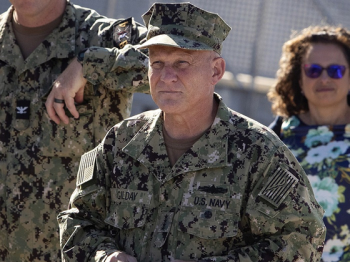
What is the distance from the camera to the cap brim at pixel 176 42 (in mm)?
3057

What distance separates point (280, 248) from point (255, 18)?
5.51 m

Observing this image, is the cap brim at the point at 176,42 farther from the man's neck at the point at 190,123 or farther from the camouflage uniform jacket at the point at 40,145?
the camouflage uniform jacket at the point at 40,145

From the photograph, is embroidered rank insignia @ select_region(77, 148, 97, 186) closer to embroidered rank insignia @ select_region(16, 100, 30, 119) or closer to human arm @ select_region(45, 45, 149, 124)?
human arm @ select_region(45, 45, 149, 124)

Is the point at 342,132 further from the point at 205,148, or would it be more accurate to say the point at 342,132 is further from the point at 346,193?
the point at 205,148

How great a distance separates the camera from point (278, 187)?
3020 mm

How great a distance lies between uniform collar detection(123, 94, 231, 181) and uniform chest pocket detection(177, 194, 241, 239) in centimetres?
14

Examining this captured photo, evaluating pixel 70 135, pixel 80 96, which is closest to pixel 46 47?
pixel 80 96

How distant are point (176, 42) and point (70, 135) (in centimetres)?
132

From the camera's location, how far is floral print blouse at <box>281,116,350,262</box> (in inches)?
182

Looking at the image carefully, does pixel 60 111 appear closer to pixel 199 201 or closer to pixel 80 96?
pixel 80 96

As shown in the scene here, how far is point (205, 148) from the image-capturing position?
3.18 metres

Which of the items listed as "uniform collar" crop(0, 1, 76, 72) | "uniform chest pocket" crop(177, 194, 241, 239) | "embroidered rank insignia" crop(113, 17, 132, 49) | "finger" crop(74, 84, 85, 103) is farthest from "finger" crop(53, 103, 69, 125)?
"uniform chest pocket" crop(177, 194, 241, 239)

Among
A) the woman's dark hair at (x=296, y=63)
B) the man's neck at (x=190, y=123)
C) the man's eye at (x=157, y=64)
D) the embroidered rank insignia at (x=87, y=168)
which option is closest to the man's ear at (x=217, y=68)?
the man's neck at (x=190, y=123)

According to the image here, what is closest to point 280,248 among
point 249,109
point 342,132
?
point 342,132
